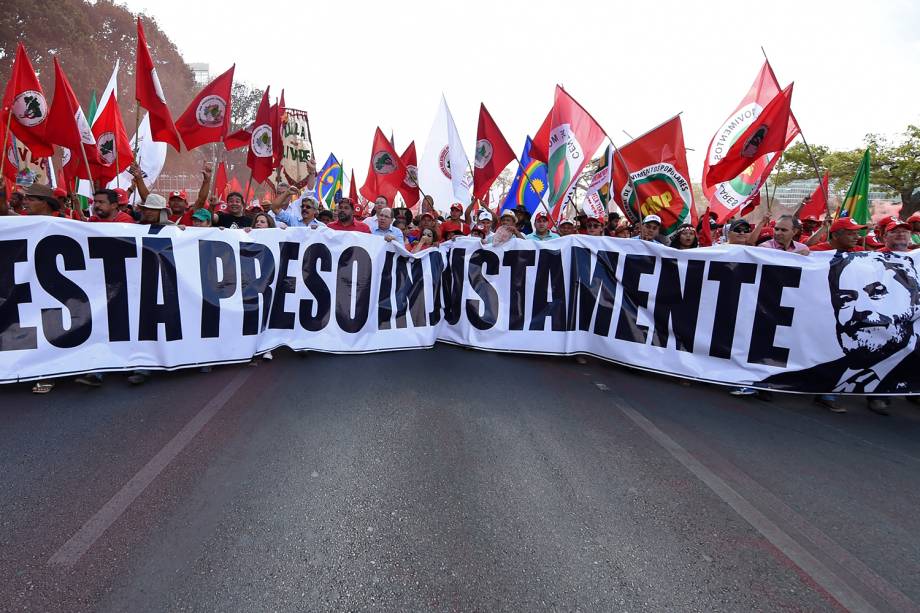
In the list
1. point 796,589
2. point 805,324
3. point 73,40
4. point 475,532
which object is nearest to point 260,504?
point 475,532

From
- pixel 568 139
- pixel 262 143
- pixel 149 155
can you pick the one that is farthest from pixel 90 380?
pixel 149 155

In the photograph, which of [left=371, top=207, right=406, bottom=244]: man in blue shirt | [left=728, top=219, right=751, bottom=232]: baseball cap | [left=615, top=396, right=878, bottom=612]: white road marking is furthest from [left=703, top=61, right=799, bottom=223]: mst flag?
[left=615, top=396, right=878, bottom=612]: white road marking

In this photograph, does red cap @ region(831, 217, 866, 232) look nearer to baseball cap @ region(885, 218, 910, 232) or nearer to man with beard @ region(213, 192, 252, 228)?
baseball cap @ region(885, 218, 910, 232)

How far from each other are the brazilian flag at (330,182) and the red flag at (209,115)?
25.5 ft

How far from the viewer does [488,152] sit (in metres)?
7.48

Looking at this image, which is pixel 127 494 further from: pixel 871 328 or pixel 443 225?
pixel 871 328

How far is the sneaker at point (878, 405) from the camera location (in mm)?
4621

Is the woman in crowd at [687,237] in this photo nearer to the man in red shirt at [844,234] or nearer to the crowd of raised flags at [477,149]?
the crowd of raised flags at [477,149]

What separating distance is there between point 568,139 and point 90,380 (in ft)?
19.4

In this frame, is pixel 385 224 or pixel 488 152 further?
pixel 488 152

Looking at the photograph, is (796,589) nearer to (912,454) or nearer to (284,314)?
(912,454)

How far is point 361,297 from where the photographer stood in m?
5.72

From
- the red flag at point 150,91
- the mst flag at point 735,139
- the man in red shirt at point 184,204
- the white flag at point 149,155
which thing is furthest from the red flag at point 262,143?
the mst flag at point 735,139

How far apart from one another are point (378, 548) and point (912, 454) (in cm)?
389
